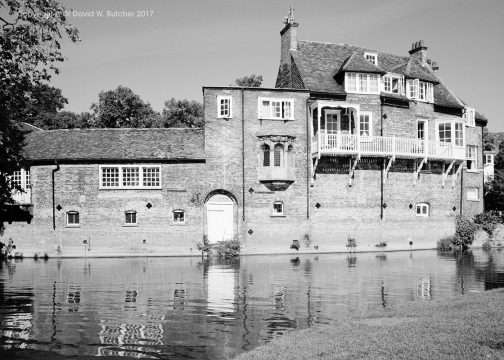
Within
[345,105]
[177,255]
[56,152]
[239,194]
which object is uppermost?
[345,105]

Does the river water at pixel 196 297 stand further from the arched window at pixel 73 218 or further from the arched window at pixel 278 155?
the arched window at pixel 278 155

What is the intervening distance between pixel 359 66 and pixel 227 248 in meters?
16.0

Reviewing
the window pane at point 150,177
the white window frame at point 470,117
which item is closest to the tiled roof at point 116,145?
the window pane at point 150,177

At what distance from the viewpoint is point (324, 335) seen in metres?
10.7

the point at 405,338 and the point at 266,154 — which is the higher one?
the point at 266,154

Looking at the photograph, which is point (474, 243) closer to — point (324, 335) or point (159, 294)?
point (159, 294)

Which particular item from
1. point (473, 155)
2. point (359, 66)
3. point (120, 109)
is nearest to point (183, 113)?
point (120, 109)

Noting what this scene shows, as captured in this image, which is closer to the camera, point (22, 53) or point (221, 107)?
point (22, 53)

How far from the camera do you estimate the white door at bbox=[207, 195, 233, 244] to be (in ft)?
112

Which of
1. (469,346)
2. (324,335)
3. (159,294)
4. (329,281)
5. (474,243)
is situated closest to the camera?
(469,346)

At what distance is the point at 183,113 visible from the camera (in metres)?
58.4

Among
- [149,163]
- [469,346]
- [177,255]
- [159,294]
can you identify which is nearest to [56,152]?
[149,163]

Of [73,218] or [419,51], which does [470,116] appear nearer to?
[419,51]

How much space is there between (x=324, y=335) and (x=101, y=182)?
25.5 metres
